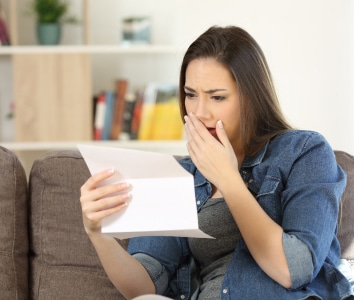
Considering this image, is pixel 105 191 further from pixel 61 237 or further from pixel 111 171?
pixel 61 237

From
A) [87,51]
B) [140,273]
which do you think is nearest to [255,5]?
[87,51]

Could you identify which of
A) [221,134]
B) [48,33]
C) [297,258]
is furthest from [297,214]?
[48,33]

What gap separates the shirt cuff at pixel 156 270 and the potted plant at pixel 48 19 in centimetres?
217

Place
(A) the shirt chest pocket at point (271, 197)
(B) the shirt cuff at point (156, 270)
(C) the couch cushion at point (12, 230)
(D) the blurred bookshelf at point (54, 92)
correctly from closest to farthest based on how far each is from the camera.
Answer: (A) the shirt chest pocket at point (271, 197) < (B) the shirt cuff at point (156, 270) < (C) the couch cushion at point (12, 230) < (D) the blurred bookshelf at point (54, 92)

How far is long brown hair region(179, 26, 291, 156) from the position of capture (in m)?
1.80

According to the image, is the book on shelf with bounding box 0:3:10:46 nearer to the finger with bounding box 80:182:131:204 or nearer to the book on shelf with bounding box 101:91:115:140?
the book on shelf with bounding box 101:91:115:140

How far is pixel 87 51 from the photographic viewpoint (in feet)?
12.4

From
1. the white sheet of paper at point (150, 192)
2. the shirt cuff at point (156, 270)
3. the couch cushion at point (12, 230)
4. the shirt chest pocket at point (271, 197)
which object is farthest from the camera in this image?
the couch cushion at point (12, 230)

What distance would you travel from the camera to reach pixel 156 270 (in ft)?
6.16

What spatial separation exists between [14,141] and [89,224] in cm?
233

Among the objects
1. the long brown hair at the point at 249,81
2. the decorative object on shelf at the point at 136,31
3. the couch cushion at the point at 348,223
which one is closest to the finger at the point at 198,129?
the long brown hair at the point at 249,81

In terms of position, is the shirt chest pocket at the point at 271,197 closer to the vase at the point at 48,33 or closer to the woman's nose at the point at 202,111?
the woman's nose at the point at 202,111

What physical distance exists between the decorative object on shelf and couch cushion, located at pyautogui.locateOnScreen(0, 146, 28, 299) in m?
1.88

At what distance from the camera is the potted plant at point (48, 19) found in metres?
3.83
